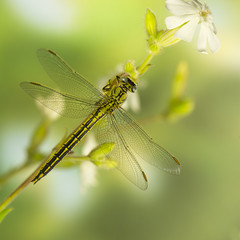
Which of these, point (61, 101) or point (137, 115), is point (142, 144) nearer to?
point (61, 101)

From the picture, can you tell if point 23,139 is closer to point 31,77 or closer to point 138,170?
point 31,77

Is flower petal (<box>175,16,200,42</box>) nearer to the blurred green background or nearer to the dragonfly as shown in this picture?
the dragonfly

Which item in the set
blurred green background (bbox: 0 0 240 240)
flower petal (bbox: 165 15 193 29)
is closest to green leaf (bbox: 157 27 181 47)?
flower petal (bbox: 165 15 193 29)

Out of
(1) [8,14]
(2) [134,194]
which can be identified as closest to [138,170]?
(2) [134,194]

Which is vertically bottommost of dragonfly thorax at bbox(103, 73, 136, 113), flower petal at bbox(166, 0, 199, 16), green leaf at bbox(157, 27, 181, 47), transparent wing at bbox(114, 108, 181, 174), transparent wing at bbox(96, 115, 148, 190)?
transparent wing at bbox(96, 115, 148, 190)

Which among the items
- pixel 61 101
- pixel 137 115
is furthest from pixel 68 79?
pixel 137 115
